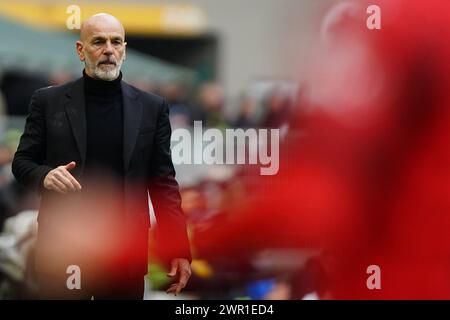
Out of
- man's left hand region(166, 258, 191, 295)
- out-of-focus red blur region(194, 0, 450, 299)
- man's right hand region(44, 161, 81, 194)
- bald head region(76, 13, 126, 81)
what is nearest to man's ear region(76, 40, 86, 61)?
bald head region(76, 13, 126, 81)

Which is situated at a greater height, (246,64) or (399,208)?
(246,64)

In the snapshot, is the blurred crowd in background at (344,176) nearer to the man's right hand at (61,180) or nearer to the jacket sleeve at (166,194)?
the jacket sleeve at (166,194)

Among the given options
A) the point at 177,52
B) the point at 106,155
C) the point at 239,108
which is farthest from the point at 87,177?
the point at 177,52

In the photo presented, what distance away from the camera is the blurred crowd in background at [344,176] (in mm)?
4832

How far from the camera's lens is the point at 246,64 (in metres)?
6.32

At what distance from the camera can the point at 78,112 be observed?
13.4 ft

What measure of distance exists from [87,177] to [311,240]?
1353 millimetres

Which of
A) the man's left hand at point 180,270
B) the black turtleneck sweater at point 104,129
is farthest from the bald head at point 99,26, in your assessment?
the man's left hand at point 180,270

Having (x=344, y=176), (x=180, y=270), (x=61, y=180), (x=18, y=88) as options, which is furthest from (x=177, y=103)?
(x=61, y=180)

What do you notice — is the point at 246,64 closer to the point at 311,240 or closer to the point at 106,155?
the point at 311,240

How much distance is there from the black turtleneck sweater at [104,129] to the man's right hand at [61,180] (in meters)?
0.16

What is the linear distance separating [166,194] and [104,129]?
0.32 metres
